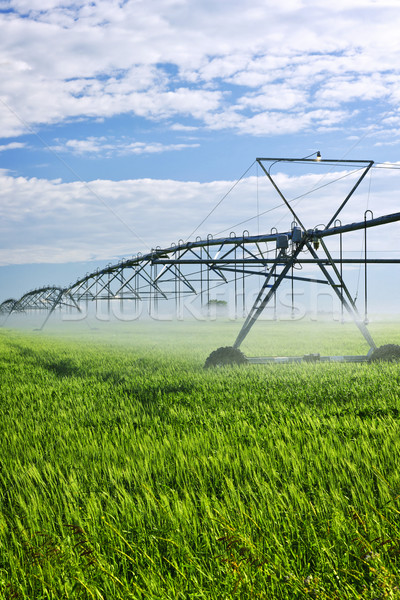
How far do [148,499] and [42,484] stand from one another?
128 cm

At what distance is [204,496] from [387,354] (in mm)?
10301

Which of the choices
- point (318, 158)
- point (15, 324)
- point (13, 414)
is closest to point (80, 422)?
point (13, 414)

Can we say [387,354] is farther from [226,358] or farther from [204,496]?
[204,496]

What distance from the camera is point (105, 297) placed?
102 feet

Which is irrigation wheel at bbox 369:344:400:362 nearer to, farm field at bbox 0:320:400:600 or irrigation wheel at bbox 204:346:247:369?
irrigation wheel at bbox 204:346:247:369

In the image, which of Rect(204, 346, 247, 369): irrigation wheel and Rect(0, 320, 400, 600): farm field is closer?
Rect(0, 320, 400, 600): farm field

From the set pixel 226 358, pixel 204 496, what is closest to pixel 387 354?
pixel 226 358

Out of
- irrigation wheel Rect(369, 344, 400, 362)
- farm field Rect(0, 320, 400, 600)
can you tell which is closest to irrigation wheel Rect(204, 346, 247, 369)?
farm field Rect(0, 320, 400, 600)

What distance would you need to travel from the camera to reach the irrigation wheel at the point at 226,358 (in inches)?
466

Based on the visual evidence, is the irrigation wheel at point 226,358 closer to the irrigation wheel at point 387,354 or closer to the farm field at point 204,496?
the farm field at point 204,496

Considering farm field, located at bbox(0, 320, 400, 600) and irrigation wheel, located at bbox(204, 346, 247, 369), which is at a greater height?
irrigation wheel, located at bbox(204, 346, 247, 369)

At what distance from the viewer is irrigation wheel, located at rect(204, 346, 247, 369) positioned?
11.8 m

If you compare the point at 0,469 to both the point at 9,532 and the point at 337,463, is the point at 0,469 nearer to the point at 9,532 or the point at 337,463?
the point at 9,532

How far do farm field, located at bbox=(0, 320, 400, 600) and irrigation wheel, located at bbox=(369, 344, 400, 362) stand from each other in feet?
14.3
